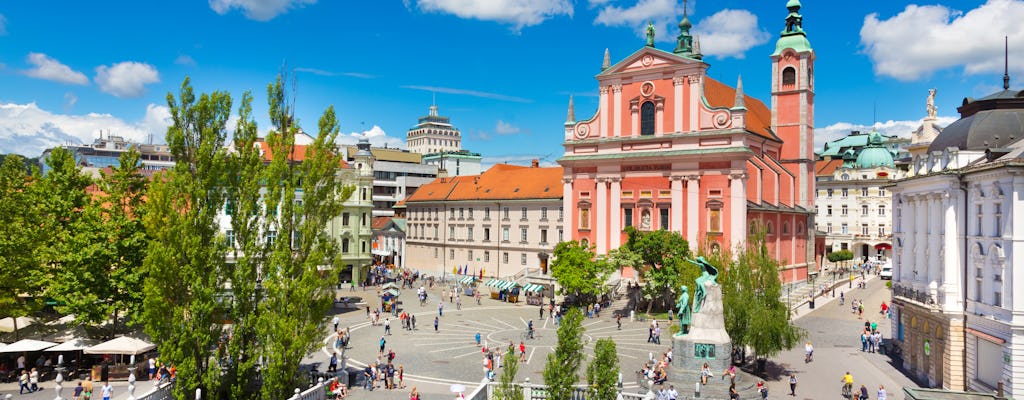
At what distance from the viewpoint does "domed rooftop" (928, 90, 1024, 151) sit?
28781 mm

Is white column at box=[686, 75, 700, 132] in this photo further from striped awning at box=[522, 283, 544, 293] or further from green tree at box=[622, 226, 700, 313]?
striped awning at box=[522, 283, 544, 293]

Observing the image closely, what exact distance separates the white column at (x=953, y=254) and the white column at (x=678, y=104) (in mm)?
24136

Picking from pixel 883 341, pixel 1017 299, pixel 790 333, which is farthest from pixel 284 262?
pixel 883 341

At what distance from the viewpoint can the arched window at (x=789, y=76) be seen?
60.3 meters

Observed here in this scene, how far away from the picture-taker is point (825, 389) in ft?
94.1

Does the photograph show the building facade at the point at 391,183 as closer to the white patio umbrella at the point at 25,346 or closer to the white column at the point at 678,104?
the white column at the point at 678,104

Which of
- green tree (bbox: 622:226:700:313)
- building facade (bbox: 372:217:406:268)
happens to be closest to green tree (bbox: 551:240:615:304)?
green tree (bbox: 622:226:700:313)

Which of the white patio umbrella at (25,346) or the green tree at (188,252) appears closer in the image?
the green tree at (188,252)

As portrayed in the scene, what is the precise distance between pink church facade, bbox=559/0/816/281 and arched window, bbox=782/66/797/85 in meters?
0.08

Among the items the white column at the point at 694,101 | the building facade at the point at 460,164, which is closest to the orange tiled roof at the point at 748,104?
the white column at the point at 694,101

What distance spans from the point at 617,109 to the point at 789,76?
16.8 meters

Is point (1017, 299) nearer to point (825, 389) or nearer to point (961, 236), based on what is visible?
point (961, 236)

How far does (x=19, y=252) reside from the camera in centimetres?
3111

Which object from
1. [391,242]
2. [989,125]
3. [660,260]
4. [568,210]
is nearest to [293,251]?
[660,260]
